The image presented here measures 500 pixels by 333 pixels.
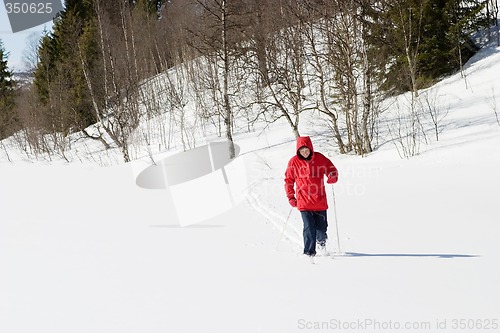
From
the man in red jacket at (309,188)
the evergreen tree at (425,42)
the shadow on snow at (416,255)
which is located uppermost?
the evergreen tree at (425,42)

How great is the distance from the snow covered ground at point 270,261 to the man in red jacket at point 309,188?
34 centimetres

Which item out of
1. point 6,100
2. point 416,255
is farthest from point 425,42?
point 6,100

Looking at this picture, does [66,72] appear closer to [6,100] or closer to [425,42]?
[6,100]

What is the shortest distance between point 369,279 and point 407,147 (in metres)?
8.69

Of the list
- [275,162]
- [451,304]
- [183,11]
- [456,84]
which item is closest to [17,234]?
[451,304]

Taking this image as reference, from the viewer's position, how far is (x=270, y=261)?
16.2 feet

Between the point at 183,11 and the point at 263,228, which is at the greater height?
the point at 183,11

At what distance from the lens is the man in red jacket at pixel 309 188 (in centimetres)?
514

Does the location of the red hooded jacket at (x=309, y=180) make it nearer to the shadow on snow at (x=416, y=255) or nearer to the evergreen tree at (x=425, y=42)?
the shadow on snow at (x=416, y=255)

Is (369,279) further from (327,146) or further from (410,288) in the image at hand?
(327,146)

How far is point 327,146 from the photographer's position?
16.1 meters

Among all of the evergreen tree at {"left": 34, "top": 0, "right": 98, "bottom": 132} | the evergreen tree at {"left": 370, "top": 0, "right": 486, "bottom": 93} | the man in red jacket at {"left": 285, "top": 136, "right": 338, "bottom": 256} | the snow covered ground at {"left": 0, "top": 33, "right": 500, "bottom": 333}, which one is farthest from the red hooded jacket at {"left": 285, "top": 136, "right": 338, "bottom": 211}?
the evergreen tree at {"left": 34, "top": 0, "right": 98, "bottom": 132}

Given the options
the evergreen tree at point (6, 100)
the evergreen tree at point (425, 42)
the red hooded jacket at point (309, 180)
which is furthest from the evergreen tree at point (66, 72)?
the red hooded jacket at point (309, 180)

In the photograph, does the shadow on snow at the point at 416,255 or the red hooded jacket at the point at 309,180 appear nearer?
the shadow on snow at the point at 416,255
